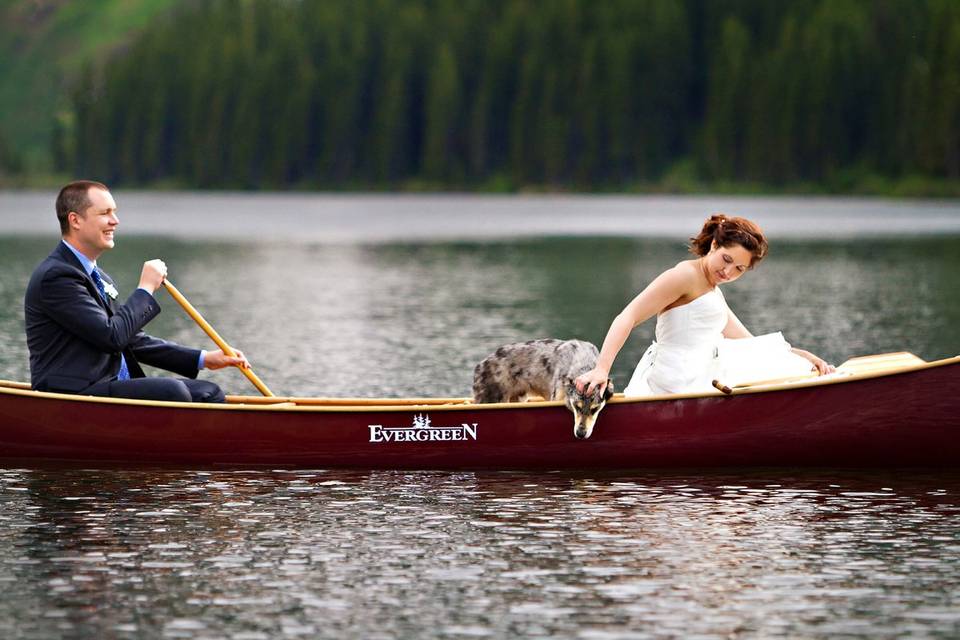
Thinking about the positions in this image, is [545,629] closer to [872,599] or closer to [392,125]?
[872,599]

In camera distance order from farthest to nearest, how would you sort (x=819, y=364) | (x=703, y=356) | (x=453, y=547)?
(x=819, y=364) < (x=703, y=356) < (x=453, y=547)

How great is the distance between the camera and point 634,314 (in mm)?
11164

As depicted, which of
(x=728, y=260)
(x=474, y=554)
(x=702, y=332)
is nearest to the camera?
(x=474, y=554)

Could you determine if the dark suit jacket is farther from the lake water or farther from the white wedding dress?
the white wedding dress

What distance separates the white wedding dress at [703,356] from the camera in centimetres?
1167

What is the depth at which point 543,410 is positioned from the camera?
11.5m

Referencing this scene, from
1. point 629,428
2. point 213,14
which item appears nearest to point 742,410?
point 629,428

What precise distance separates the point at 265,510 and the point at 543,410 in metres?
1.89

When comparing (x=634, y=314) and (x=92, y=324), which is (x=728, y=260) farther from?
(x=92, y=324)

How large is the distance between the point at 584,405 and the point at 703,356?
105cm

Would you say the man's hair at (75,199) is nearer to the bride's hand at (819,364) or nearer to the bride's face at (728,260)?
the bride's face at (728,260)

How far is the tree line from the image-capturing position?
129 meters

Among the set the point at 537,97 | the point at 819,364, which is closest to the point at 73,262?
the point at 819,364

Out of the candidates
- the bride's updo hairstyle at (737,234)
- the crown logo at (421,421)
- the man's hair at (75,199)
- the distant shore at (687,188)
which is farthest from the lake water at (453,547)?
the distant shore at (687,188)
